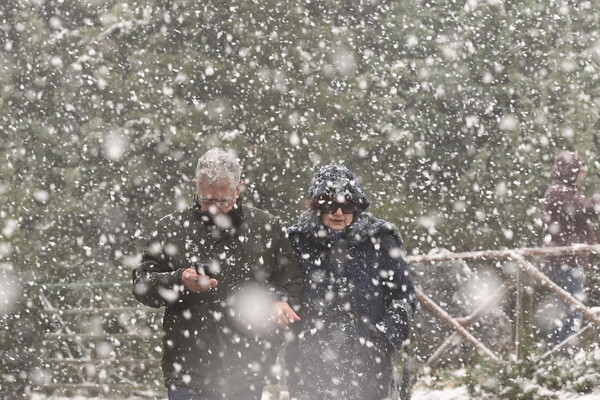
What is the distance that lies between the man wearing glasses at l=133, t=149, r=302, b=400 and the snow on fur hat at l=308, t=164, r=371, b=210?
0.45 metres

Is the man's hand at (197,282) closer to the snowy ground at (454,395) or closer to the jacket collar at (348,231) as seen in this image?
the jacket collar at (348,231)

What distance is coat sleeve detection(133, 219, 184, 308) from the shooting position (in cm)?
364

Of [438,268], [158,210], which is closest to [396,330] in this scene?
[438,268]

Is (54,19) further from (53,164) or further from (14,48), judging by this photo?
(53,164)

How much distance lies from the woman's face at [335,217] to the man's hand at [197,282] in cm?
81

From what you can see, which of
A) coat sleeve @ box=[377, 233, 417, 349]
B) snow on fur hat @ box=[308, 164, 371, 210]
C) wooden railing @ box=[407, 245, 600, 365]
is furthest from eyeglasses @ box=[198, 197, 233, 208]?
wooden railing @ box=[407, 245, 600, 365]

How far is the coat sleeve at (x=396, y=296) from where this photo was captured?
13.4 ft

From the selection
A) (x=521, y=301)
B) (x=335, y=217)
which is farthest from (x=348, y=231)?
(x=521, y=301)

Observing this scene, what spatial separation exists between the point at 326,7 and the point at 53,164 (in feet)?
15.4

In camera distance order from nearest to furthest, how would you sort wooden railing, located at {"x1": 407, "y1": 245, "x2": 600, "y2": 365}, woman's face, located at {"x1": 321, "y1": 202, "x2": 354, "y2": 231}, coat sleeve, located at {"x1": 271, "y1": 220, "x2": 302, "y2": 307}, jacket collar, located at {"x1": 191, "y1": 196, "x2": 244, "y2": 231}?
jacket collar, located at {"x1": 191, "y1": 196, "x2": 244, "y2": 231}
coat sleeve, located at {"x1": 271, "y1": 220, "x2": 302, "y2": 307}
woman's face, located at {"x1": 321, "y1": 202, "x2": 354, "y2": 231}
wooden railing, located at {"x1": 407, "y1": 245, "x2": 600, "y2": 365}

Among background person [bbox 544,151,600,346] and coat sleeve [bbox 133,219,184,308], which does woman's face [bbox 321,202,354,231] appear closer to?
coat sleeve [bbox 133,219,184,308]

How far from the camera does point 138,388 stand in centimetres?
995

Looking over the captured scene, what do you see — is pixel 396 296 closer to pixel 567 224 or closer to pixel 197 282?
pixel 197 282

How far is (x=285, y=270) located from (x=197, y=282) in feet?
1.68
